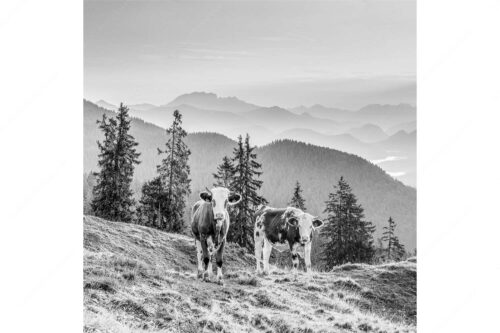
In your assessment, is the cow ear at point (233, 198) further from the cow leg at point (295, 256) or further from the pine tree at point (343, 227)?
the pine tree at point (343, 227)

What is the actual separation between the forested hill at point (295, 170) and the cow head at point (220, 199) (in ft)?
3.37

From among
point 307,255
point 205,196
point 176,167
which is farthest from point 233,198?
point 307,255

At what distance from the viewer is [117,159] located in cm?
1255

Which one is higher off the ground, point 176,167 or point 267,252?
point 176,167

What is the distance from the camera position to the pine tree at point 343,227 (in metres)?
12.2

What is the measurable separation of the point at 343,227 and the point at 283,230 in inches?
46.4

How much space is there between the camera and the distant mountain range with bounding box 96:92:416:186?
40.5 ft

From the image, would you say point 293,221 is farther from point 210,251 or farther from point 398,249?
point 398,249

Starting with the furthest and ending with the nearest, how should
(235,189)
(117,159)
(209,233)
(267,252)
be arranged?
(117,159) < (267,252) < (235,189) < (209,233)

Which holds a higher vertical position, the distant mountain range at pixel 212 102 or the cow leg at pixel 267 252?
the distant mountain range at pixel 212 102

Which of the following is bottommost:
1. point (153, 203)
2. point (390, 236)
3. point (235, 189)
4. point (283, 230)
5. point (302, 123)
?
point (390, 236)

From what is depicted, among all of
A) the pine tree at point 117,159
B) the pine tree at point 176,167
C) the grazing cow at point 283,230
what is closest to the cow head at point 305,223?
the grazing cow at point 283,230

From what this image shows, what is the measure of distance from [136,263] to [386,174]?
501 centimetres

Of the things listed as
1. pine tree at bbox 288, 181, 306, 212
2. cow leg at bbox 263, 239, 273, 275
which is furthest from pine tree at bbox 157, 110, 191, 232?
pine tree at bbox 288, 181, 306, 212
